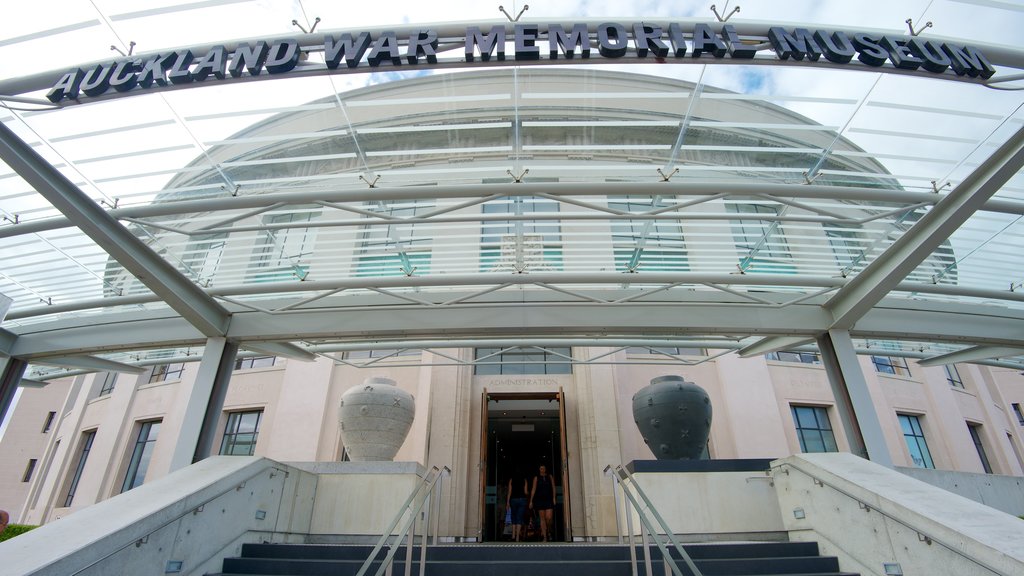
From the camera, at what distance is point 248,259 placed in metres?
10.6

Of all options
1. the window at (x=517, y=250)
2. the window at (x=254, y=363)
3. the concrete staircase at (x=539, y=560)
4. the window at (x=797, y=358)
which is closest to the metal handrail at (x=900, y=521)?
the concrete staircase at (x=539, y=560)

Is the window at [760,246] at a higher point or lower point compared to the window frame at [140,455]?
higher

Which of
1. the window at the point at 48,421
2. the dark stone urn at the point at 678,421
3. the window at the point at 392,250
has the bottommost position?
the dark stone urn at the point at 678,421

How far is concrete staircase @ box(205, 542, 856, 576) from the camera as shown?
563cm

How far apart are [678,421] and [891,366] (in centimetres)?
1398

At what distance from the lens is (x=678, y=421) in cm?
1105

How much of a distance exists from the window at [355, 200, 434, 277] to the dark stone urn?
564cm

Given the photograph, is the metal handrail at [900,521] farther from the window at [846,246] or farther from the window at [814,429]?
the window at [814,429]

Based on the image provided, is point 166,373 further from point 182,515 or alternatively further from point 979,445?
point 979,445

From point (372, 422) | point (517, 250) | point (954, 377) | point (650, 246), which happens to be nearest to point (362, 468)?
point (372, 422)

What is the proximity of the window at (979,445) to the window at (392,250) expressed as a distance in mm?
21943

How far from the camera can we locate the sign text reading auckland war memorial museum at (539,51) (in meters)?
5.92

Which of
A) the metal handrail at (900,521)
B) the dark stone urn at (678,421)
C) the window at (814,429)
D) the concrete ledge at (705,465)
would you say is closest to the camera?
the metal handrail at (900,521)

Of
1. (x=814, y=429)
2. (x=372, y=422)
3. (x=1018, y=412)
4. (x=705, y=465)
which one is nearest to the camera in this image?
(x=705, y=465)
